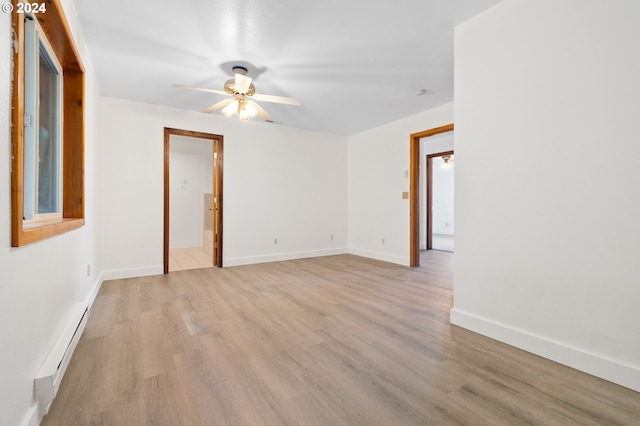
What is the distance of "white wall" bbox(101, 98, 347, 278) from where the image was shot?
3.77 metres

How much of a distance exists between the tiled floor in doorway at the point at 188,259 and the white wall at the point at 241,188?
0.47m

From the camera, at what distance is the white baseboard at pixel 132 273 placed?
3.68 metres

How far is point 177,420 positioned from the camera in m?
1.26

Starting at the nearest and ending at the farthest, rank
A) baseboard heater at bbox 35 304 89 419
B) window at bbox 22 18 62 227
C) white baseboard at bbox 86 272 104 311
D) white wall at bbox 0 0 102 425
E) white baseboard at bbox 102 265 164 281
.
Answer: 1. white wall at bbox 0 0 102 425
2. baseboard heater at bbox 35 304 89 419
3. window at bbox 22 18 62 227
4. white baseboard at bbox 86 272 104 311
5. white baseboard at bbox 102 265 164 281

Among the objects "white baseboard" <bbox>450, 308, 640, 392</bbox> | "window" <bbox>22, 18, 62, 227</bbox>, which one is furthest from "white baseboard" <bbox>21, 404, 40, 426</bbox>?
"white baseboard" <bbox>450, 308, 640, 392</bbox>

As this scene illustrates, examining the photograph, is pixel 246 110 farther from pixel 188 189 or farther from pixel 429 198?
pixel 429 198

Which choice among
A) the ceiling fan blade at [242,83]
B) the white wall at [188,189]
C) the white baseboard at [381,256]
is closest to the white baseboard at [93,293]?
the ceiling fan blade at [242,83]

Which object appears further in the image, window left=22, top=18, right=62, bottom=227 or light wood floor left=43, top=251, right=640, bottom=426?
window left=22, top=18, right=62, bottom=227

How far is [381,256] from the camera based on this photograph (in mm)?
5121

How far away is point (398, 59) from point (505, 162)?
1471 millimetres

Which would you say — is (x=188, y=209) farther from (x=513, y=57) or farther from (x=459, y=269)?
(x=513, y=57)

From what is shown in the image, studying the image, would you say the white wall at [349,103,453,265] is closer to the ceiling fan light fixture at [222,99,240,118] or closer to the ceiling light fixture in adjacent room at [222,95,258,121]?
the ceiling light fixture in adjacent room at [222,95,258,121]

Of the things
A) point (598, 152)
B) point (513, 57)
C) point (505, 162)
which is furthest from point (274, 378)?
point (513, 57)

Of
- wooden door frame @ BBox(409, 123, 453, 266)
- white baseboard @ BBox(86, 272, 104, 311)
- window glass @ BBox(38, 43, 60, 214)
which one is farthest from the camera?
wooden door frame @ BBox(409, 123, 453, 266)
